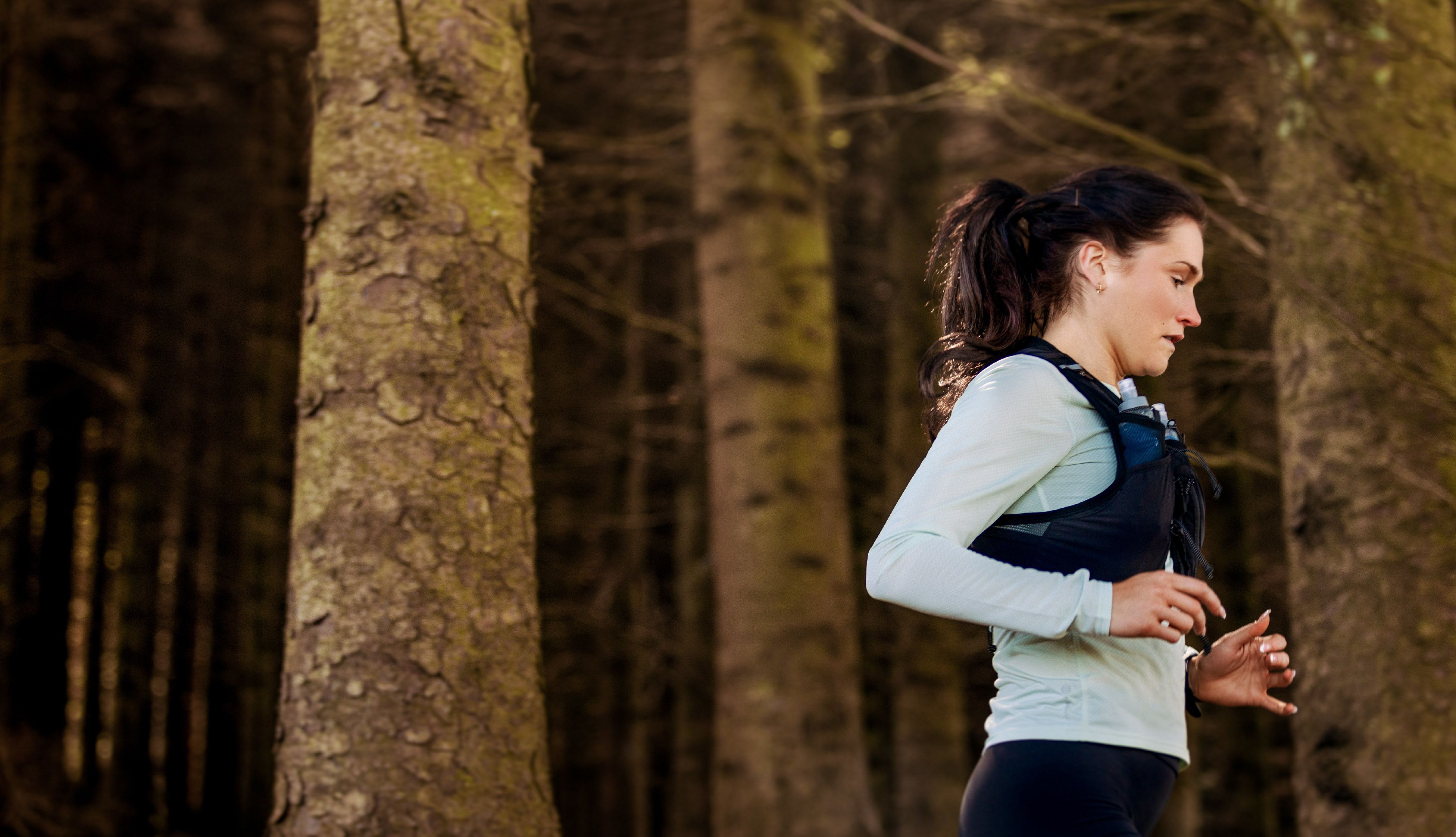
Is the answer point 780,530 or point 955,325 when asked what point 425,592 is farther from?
point 780,530

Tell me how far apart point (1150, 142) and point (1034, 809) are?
120 inches

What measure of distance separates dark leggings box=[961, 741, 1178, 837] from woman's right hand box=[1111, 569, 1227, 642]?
20cm

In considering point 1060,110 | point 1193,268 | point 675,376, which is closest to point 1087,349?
point 1193,268

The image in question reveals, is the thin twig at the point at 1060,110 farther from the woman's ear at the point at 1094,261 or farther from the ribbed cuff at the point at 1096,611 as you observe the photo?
the ribbed cuff at the point at 1096,611

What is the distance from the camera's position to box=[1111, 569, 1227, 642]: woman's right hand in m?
1.65

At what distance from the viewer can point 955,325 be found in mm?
2150

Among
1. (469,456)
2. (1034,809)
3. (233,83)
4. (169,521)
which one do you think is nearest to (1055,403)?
(1034,809)

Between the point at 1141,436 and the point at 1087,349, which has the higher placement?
the point at 1087,349

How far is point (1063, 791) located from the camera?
171 cm

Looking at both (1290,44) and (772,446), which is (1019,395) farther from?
(772,446)

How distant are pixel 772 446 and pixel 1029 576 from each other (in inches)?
168

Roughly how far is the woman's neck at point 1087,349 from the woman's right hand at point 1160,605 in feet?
1.32

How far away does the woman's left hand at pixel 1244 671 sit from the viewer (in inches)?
78.2

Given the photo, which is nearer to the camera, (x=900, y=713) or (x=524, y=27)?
(x=524, y=27)
